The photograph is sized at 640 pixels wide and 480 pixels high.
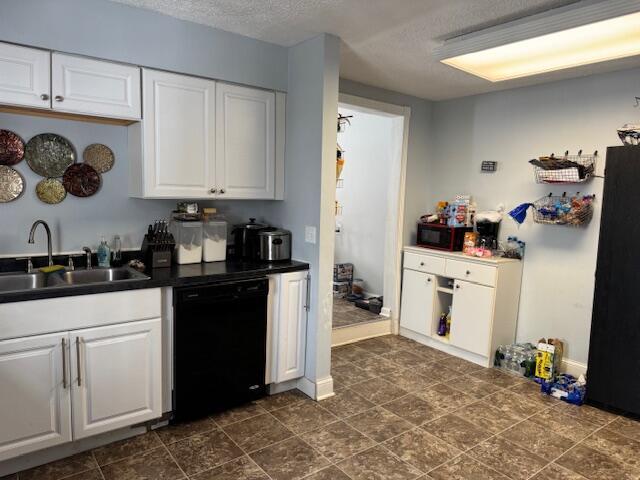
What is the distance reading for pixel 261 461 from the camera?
2307mm

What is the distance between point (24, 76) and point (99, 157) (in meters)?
0.60

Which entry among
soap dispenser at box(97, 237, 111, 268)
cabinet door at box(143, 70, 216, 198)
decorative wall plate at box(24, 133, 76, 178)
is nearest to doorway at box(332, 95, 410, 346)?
cabinet door at box(143, 70, 216, 198)

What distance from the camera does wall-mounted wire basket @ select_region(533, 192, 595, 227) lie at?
10.9 feet

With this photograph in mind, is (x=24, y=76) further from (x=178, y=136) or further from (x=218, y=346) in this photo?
(x=218, y=346)

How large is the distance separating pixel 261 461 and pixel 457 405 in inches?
56.7

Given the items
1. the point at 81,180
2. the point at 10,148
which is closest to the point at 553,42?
the point at 81,180

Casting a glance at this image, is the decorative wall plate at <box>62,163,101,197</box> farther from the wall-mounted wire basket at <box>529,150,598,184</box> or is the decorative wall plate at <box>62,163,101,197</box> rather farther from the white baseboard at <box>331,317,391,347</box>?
the wall-mounted wire basket at <box>529,150,598,184</box>

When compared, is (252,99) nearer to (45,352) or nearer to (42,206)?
(42,206)

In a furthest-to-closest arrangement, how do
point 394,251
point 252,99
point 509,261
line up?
point 394,251 < point 509,261 < point 252,99

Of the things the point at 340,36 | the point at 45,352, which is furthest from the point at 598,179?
the point at 45,352

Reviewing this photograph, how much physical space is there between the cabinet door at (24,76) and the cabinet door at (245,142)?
95 centimetres

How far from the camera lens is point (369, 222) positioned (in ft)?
18.0

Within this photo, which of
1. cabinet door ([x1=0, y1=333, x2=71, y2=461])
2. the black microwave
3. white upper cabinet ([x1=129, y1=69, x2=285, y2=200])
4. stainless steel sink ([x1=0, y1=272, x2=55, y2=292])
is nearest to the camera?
cabinet door ([x1=0, y1=333, x2=71, y2=461])

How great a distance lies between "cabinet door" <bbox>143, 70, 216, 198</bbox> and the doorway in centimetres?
177
